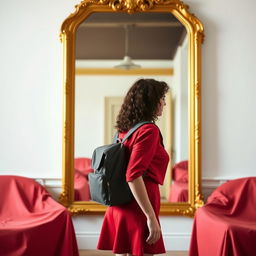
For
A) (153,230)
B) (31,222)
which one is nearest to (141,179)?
Result: (153,230)

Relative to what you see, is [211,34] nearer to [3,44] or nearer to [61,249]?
[3,44]

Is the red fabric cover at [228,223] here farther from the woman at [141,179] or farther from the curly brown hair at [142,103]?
the curly brown hair at [142,103]

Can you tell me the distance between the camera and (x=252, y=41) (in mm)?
3531

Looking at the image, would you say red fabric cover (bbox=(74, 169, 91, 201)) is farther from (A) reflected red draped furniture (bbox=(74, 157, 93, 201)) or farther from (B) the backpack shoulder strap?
(B) the backpack shoulder strap

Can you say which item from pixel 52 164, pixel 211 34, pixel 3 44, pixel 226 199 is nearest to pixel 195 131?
pixel 226 199

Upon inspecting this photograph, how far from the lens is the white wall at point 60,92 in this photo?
3.52 metres

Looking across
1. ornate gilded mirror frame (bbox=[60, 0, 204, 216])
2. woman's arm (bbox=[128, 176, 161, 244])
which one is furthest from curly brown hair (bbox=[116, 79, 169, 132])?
ornate gilded mirror frame (bbox=[60, 0, 204, 216])

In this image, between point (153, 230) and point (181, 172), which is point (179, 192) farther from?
point (153, 230)

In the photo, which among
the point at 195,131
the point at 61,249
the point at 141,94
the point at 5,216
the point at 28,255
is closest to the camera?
the point at 141,94

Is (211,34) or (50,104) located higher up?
(211,34)

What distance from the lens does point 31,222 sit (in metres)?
2.82

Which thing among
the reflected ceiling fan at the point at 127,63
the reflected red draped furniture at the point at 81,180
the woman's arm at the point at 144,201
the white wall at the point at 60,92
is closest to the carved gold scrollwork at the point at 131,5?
the reflected ceiling fan at the point at 127,63

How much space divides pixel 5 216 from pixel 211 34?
238 cm

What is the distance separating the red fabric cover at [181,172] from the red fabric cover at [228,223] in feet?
1.16
